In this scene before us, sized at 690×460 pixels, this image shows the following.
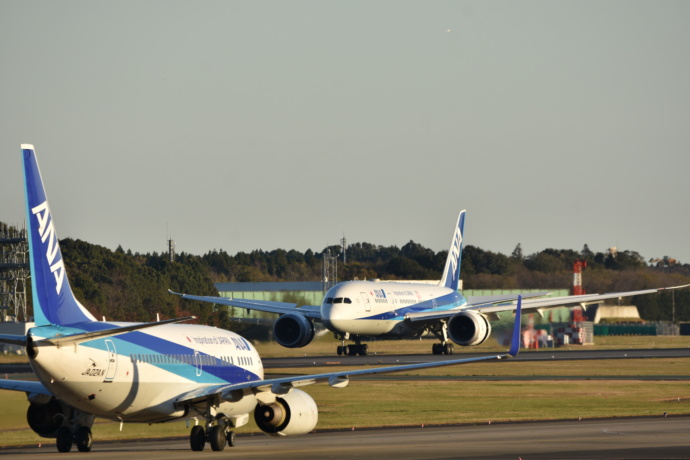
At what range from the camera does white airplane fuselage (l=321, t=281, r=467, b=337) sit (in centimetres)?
6444

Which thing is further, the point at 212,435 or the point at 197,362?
the point at 197,362

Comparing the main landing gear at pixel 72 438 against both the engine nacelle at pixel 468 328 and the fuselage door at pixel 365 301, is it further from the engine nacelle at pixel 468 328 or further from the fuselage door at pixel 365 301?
the fuselage door at pixel 365 301

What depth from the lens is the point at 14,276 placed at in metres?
77.8

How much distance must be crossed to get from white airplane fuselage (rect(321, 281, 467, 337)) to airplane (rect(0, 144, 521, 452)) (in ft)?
115

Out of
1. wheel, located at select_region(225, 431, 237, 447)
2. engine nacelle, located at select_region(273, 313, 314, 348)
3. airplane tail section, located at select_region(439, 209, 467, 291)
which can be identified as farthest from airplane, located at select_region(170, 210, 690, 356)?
wheel, located at select_region(225, 431, 237, 447)

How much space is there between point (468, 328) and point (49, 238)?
43.3 m

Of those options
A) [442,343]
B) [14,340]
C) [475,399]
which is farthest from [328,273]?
[14,340]

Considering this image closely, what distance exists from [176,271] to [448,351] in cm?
4831

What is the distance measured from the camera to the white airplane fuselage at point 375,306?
64.4 metres

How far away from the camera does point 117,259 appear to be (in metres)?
107

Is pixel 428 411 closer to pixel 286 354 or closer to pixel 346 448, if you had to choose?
pixel 346 448

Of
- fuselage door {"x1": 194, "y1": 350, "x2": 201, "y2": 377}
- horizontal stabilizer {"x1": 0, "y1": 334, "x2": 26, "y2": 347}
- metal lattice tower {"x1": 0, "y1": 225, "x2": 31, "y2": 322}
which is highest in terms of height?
metal lattice tower {"x1": 0, "y1": 225, "x2": 31, "y2": 322}

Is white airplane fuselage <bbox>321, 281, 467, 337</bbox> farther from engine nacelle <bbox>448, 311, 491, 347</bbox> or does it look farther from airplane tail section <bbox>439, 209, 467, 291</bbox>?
airplane tail section <bbox>439, 209, 467, 291</bbox>

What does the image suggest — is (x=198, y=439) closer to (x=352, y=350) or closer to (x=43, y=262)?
(x=43, y=262)
